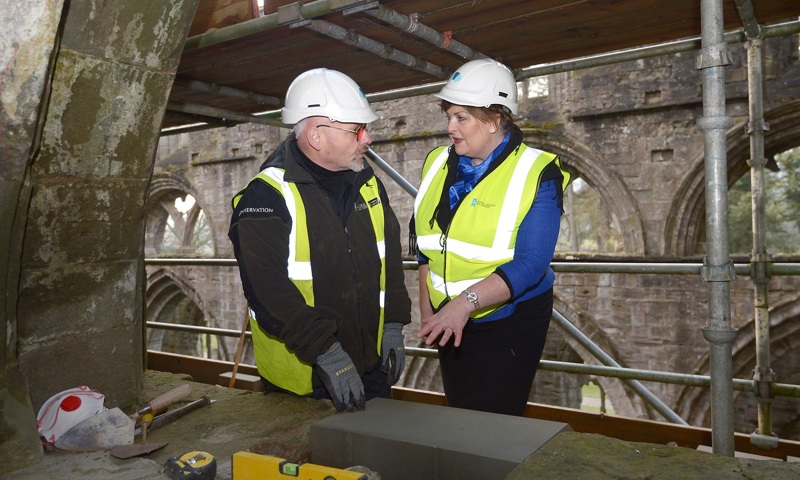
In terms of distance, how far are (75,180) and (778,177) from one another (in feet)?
82.3

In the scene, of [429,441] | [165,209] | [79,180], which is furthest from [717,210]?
[165,209]

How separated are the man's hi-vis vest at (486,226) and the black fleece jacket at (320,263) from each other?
264 millimetres

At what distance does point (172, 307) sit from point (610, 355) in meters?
11.5

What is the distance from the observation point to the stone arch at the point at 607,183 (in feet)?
34.3

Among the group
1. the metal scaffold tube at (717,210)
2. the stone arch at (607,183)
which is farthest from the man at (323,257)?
the stone arch at (607,183)

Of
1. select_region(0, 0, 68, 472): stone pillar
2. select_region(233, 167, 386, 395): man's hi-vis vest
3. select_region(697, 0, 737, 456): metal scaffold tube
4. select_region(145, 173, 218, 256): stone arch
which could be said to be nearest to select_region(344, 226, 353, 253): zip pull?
select_region(233, 167, 386, 395): man's hi-vis vest

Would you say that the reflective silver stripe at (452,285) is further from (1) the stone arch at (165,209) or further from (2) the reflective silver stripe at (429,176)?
(1) the stone arch at (165,209)

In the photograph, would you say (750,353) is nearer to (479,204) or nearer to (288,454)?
(479,204)

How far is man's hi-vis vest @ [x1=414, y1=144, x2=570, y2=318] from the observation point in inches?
94.2

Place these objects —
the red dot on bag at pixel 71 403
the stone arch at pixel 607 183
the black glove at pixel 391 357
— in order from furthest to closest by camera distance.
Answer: the stone arch at pixel 607 183
the black glove at pixel 391 357
the red dot on bag at pixel 71 403

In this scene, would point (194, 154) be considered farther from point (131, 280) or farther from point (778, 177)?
point (778, 177)

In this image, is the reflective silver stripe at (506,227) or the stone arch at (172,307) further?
the stone arch at (172,307)

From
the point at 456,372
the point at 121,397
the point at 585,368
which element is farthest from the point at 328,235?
the point at 585,368

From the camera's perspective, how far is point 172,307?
1712 centimetres
